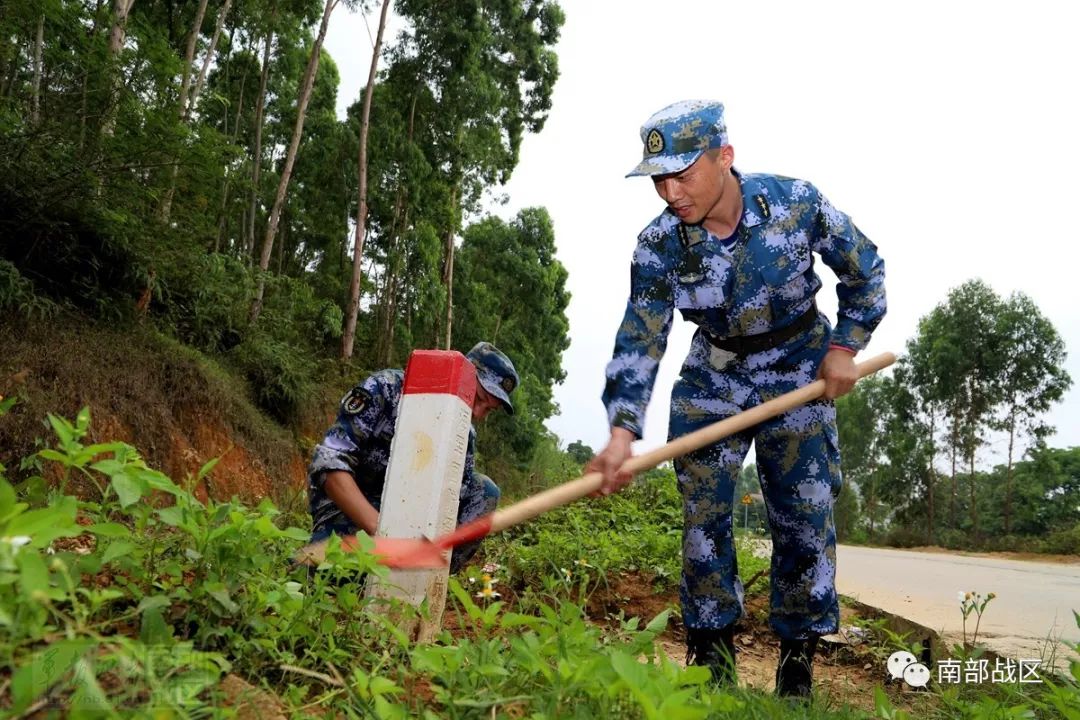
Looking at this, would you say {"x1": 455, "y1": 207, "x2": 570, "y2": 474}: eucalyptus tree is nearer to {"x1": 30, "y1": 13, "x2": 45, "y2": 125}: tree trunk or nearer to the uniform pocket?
{"x1": 30, "y1": 13, "x2": 45, "y2": 125}: tree trunk

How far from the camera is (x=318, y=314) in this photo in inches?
597

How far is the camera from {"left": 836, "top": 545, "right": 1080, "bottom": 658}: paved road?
4.21m

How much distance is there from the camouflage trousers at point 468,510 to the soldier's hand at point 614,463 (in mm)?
830

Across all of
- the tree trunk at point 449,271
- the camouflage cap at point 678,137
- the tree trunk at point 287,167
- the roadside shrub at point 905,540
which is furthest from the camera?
the roadside shrub at point 905,540

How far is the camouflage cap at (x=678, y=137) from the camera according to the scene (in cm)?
243

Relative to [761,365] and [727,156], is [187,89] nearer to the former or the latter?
[727,156]

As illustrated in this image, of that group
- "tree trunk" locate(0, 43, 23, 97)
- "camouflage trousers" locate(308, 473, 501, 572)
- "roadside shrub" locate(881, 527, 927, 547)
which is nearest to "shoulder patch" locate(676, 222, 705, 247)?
"camouflage trousers" locate(308, 473, 501, 572)

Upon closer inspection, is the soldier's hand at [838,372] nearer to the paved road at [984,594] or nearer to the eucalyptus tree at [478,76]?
the paved road at [984,594]

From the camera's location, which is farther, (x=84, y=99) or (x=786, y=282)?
(x=84, y=99)

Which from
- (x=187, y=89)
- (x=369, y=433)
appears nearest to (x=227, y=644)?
(x=369, y=433)

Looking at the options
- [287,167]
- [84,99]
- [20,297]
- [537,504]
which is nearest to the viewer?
[537,504]

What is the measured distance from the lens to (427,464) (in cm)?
210

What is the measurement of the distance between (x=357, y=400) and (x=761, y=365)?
156 cm

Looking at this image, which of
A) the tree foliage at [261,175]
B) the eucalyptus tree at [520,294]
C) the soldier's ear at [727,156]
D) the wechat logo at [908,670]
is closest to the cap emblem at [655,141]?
the soldier's ear at [727,156]
